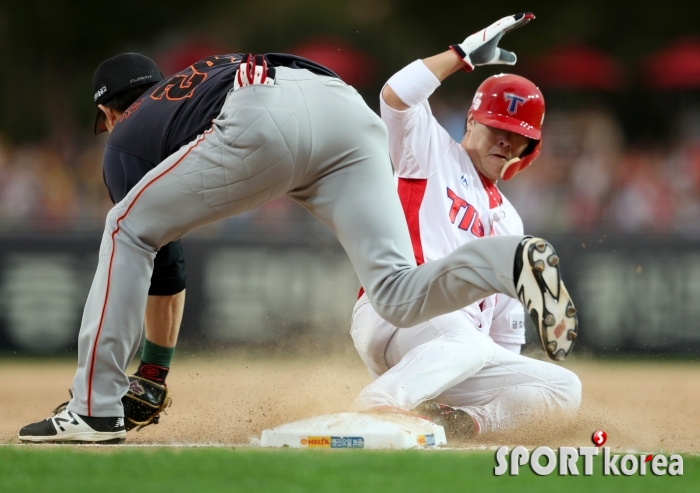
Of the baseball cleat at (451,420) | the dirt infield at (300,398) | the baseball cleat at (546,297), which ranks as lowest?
the dirt infield at (300,398)

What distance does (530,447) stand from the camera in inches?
163

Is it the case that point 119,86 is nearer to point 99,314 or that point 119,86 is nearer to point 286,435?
point 99,314

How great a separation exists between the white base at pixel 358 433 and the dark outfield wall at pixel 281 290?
5.16 m

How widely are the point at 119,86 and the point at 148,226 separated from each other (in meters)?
1.00

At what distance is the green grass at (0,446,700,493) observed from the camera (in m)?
3.05

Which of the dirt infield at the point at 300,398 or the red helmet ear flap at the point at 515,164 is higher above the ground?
the red helmet ear flap at the point at 515,164

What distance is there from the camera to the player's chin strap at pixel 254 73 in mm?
3672

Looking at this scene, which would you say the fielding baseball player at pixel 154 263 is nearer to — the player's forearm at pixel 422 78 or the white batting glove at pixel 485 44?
the player's forearm at pixel 422 78

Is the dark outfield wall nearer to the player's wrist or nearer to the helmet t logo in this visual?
the helmet t logo

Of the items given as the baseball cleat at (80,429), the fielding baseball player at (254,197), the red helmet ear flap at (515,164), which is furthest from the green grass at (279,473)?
the red helmet ear flap at (515,164)

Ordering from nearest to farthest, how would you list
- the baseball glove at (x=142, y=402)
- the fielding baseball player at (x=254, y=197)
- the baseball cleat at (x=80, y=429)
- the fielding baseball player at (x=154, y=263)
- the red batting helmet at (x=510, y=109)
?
the fielding baseball player at (x=254, y=197) → the baseball cleat at (x=80, y=429) → the fielding baseball player at (x=154, y=263) → the baseball glove at (x=142, y=402) → the red batting helmet at (x=510, y=109)

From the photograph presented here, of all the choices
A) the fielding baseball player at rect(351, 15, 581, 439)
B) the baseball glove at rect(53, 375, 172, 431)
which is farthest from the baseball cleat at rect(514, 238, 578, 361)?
the baseball glove at rect(53, 375, 172, 431)

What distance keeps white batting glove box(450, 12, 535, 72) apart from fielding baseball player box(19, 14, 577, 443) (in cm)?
76

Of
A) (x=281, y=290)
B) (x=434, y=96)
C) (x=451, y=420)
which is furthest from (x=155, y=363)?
(x=434, y=96)
